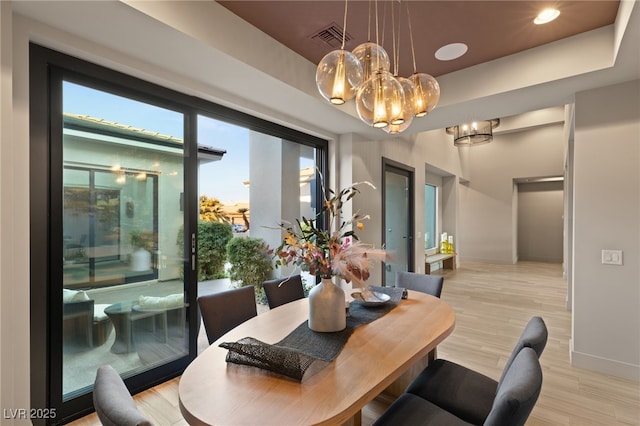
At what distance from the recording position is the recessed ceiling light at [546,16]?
7.15ft

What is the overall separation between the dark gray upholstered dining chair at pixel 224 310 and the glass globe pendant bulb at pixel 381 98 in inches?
57.6

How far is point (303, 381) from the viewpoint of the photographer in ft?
3.78

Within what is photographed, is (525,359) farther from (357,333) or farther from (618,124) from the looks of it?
(618,124)

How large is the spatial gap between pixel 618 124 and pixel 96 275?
4548mm

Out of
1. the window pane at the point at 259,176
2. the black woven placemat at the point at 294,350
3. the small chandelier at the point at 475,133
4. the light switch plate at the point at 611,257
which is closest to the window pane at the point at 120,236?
the black woven placemat at the point at 294,350

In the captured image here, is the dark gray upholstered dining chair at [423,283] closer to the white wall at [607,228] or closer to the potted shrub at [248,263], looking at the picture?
the white wall at [607,228]

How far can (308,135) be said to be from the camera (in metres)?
4.03

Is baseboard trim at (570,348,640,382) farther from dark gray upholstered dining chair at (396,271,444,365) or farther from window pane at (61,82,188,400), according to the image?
window pane at (61,82,188,400)

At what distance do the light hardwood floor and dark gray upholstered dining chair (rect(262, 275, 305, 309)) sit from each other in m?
0.98

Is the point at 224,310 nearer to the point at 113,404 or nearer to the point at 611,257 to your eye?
the point at 113,404

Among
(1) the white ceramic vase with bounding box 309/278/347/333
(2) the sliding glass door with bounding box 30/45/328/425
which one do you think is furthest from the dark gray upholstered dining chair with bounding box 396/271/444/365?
(2) the sliding glass door with bounding box 30/45/328/425

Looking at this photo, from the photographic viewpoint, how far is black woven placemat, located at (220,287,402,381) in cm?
119

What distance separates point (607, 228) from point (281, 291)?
298 cm

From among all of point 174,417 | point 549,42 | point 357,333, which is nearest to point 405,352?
point 357,333
